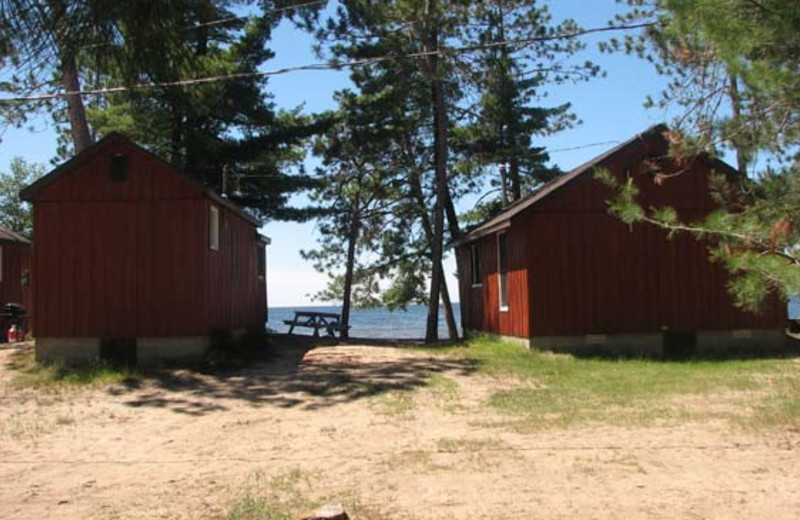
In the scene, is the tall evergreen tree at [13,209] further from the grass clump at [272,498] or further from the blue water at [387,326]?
the grass clump at [272,498]

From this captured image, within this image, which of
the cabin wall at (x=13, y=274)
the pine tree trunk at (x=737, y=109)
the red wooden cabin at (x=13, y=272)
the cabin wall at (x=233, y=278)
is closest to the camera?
the pine tree trunk at (x=737, y=109)

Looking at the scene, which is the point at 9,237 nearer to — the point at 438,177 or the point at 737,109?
the point at 438,177

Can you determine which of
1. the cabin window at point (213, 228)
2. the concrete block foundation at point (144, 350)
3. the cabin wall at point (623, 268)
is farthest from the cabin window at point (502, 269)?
the concrete block foundation at point (144, 350)

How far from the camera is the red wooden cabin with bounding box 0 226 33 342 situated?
2222 cm

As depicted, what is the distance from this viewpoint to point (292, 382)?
42.2 feet

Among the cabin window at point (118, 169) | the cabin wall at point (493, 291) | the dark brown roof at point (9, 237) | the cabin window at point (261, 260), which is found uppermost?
the cabin window at point (118, 169)

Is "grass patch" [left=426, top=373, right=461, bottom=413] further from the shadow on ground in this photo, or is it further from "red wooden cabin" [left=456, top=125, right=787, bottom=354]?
"red wooden cabin" [left=456, top=125, right=787, bottom=354]

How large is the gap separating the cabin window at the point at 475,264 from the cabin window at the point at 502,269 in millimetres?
2220

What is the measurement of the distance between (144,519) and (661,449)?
183 inches

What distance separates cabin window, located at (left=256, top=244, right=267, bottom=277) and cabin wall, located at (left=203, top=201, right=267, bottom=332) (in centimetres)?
26

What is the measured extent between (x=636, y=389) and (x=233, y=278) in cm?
939

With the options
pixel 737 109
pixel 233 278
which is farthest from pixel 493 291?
pixel 737 109

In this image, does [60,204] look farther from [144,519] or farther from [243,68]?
[144,519]

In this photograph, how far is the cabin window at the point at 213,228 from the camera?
15414 mm
